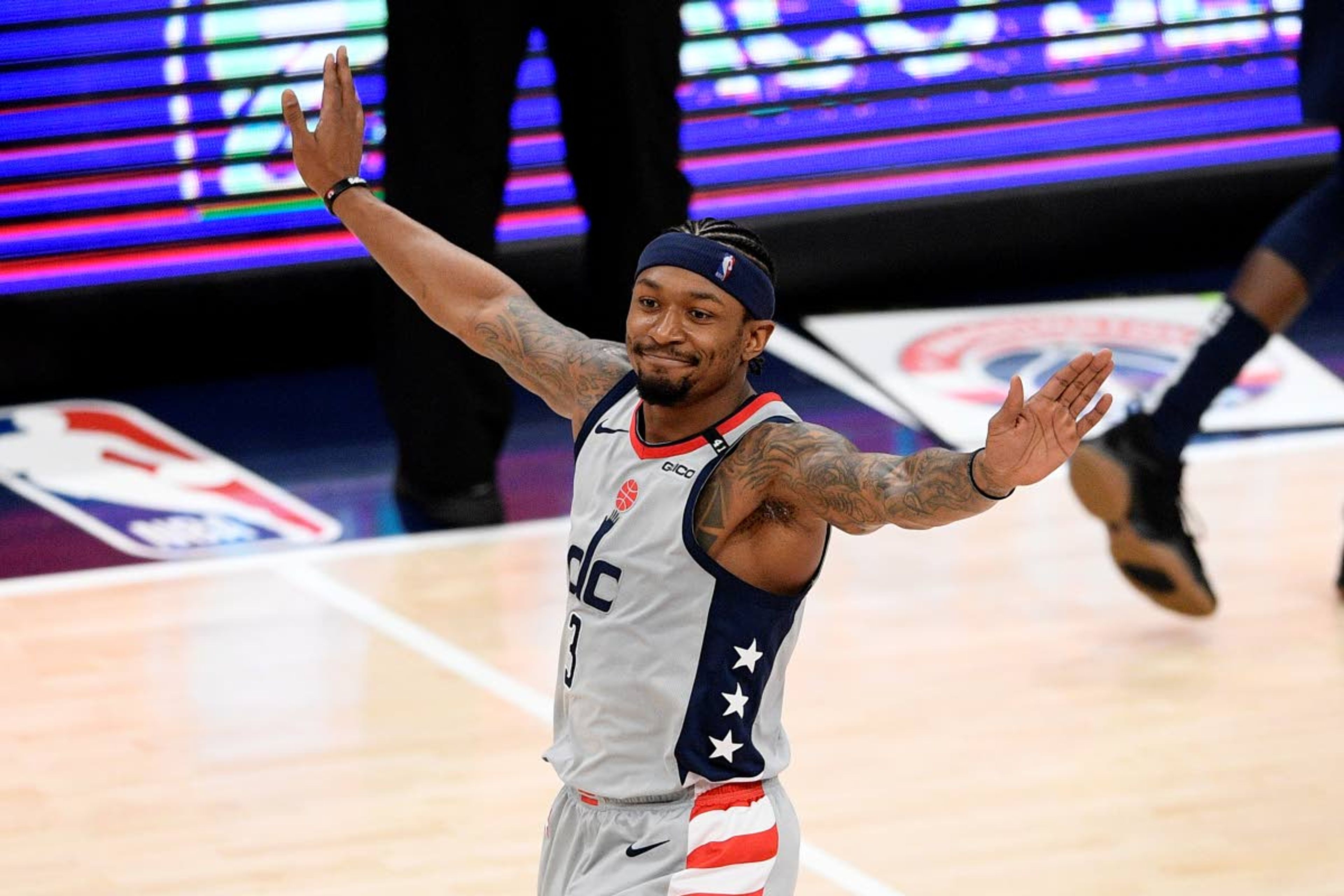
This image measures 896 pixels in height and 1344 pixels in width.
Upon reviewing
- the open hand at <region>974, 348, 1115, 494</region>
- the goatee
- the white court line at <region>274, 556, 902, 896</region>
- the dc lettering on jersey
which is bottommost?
the white court line at <region>274, 556, 902, 896</region>

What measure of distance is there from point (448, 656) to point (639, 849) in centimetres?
226

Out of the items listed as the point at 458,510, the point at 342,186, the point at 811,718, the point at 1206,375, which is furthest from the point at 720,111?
the point at 342,186

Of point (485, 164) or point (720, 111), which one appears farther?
point (720, 111)

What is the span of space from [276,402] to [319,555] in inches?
55.2

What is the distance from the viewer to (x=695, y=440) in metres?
2.94

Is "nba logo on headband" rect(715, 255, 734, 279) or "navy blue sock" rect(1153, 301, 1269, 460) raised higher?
"nba logo on headband" rect(715, 255, 734, 279)

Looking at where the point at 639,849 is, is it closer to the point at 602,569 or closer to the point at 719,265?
the point at 602,569

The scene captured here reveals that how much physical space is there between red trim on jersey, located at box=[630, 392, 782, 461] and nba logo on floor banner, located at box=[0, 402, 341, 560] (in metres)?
3.09

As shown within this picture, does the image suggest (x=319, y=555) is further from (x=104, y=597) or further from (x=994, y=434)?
(x=994, y=434)

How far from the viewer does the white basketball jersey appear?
113 inches

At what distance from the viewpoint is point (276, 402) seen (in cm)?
714

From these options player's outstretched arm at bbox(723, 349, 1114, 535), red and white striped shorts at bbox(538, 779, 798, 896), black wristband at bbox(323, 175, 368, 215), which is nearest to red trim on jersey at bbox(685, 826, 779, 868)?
red and white striped shorts at bbox(538, 779, 798, 896)

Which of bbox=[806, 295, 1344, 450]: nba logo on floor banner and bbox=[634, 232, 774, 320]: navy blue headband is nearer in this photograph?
bbox=[634, 232, 774, 320]: navy blue headband

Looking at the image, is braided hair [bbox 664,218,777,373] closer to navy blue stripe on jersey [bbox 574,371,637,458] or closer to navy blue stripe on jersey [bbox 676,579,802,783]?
navy blue stripe on jersey [bbox 574,371,637,458]
